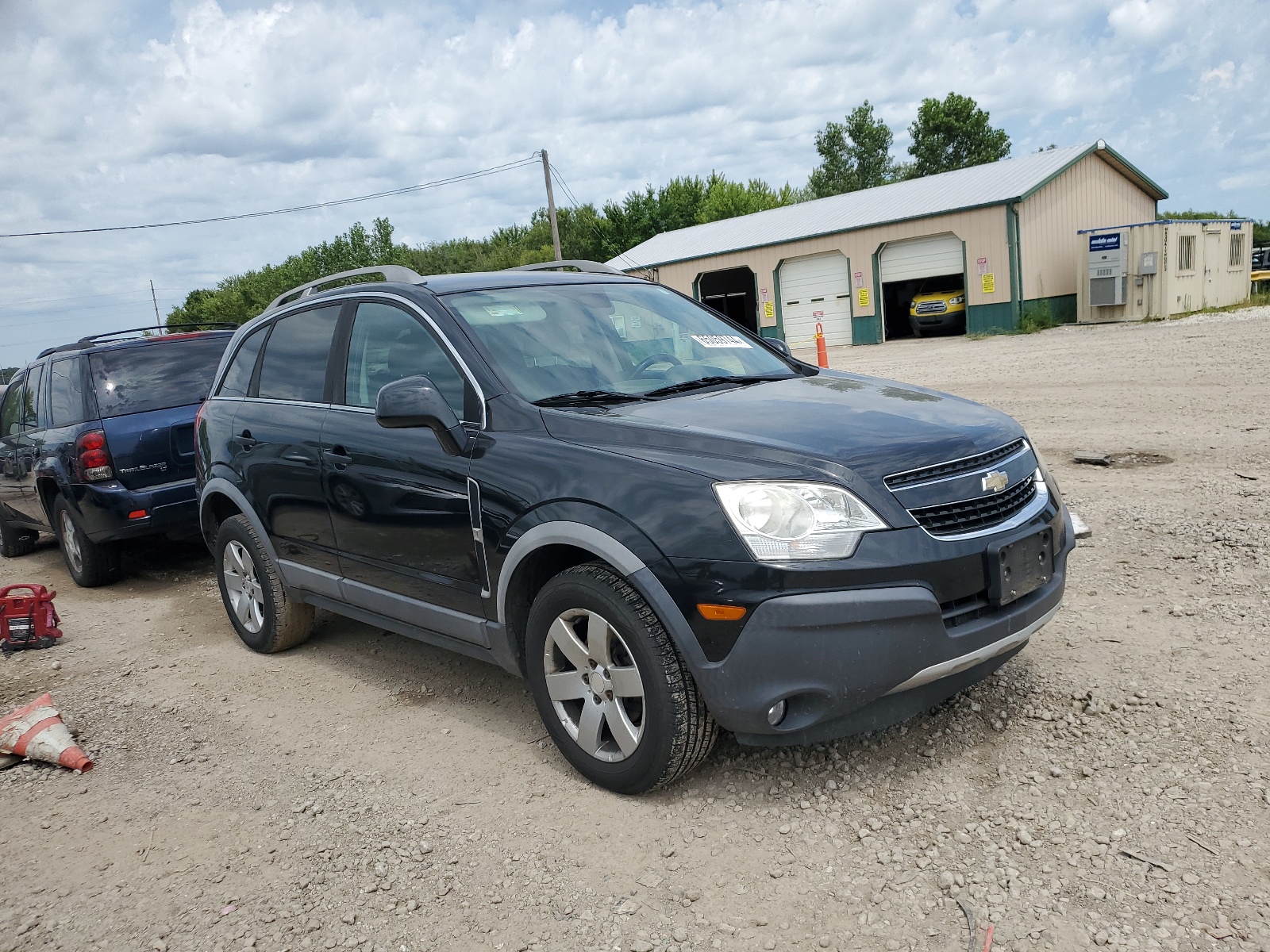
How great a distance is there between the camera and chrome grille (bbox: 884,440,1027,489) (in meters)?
3.12

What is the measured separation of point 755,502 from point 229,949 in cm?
198

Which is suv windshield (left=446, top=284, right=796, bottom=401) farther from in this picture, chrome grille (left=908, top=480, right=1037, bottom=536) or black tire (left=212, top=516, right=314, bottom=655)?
black tire (left=212, top=516, right=314, bottom=655)

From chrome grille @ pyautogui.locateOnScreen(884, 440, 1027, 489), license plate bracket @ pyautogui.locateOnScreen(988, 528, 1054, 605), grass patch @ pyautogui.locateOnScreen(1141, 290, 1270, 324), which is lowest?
grass patch @ pyautogui.locateOnScreen(1141, 290, 1270, 324)

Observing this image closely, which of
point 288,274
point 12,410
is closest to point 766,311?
point 12,410

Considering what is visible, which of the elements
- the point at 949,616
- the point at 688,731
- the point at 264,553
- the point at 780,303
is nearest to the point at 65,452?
the point at 264,553

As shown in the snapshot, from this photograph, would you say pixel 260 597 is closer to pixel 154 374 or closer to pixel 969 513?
pixel 154 374

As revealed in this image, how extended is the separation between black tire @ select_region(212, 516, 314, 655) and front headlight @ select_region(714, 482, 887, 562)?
3.10 metres

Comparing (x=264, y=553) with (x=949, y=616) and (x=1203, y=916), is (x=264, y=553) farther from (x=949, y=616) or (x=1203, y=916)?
(x=1203, y=916)

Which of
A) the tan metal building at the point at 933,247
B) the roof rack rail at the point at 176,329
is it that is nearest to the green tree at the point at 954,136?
the tan metal building at the point at 933,247

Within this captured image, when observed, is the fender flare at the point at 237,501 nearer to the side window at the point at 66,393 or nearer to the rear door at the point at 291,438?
the rear door at the point at 291,438

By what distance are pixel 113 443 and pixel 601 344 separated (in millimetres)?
4685

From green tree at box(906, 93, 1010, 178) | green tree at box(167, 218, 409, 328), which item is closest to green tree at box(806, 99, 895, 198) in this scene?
green tree at box(906, 93, 1010, 178)

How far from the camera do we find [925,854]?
115 inches

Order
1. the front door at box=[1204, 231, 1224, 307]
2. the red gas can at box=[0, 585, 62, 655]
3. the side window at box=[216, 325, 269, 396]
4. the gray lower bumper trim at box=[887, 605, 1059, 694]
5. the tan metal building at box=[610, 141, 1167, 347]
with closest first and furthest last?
1. the gray lower bumper trim at box=[887, 605, 1059, 694]
2. the side window at box=[216, 325, 269, 396]
3. the red gas can at box=[0, 585, 62, 655]
4. the tan metal building at box=[610, 141, 1167, 347]
5. the front door at box=[1204, 231, 1224, 307]
